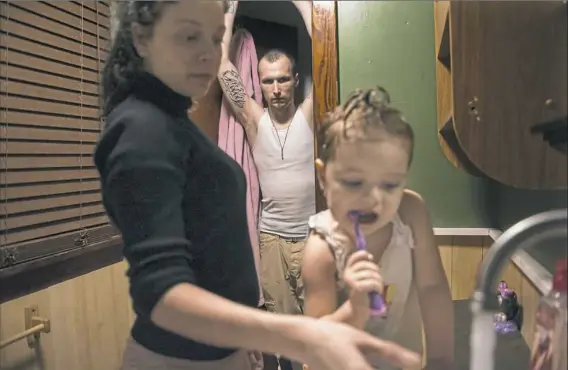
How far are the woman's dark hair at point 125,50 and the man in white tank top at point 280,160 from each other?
0.08 m

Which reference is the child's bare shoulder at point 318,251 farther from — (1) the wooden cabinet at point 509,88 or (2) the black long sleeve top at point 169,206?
(1) the wooden cabinet at point 509,88

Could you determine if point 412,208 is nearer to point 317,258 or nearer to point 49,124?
point 317,258

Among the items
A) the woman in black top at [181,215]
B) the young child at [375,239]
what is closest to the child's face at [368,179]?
the young child at [375,239]

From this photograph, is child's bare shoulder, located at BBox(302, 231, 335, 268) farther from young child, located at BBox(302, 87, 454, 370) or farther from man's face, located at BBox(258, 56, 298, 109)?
man's face, located at BBox(258, 56, 298, 109)

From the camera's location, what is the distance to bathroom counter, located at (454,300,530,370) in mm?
548

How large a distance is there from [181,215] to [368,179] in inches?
7.4

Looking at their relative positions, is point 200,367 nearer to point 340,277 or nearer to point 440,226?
point 340,277

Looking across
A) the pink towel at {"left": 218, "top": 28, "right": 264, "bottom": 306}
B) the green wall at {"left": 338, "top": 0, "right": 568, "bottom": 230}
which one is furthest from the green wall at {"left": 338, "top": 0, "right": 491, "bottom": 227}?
the pink towel at {"left": 218, "top": 28, "right": 264, "bottom": 306}

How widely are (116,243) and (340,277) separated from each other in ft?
0.78

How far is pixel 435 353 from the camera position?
56 cm

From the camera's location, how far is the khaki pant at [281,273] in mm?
561

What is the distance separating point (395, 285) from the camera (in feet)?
1.76

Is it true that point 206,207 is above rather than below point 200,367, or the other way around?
above

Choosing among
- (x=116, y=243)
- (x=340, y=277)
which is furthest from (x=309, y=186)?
(x=116, y=243)
